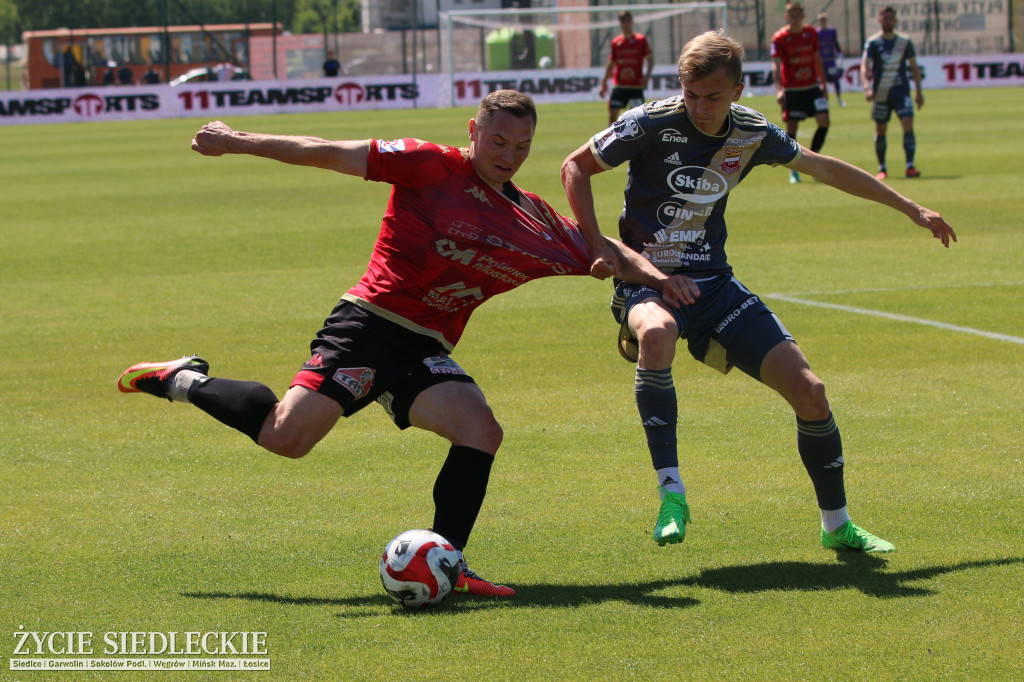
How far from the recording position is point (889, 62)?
16656 millimetres

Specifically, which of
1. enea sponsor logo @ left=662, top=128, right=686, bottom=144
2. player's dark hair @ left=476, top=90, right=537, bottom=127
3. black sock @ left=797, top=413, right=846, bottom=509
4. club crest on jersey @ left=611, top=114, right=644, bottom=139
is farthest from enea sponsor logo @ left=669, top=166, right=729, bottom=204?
black sock @ left=797, top=413, right=846, bottom=509

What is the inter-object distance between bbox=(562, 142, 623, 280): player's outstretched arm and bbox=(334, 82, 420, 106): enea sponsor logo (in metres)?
33.2

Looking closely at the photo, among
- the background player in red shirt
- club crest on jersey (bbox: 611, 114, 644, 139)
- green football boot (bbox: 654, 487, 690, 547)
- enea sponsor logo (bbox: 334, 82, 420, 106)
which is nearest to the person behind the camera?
green football boot (bbox: 654, 487, 690, 547)

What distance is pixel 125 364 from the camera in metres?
8.08

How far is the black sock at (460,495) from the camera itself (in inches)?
175

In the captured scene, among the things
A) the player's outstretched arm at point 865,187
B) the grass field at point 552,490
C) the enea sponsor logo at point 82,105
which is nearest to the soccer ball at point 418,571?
A: the grass field at point 552,490

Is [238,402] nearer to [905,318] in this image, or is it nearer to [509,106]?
[509,106]

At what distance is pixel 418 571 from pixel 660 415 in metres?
1.11

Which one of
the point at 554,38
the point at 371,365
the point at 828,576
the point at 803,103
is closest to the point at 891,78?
the point at 803,103

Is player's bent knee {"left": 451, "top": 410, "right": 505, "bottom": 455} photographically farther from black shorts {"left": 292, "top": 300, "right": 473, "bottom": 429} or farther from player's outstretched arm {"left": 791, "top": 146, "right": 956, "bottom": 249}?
player's outstretched arm {"left": 791, "top": 146, "right": 956, "bottom": 249}

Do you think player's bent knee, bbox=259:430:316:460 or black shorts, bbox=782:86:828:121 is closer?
player's bent knee, bbox=259:430:316:460

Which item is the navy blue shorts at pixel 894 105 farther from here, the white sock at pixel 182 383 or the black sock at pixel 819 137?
the white sock at pixel 182 383

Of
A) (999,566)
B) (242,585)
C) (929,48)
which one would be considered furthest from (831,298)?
(929,48)

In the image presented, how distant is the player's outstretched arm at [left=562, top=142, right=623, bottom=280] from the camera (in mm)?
4633
